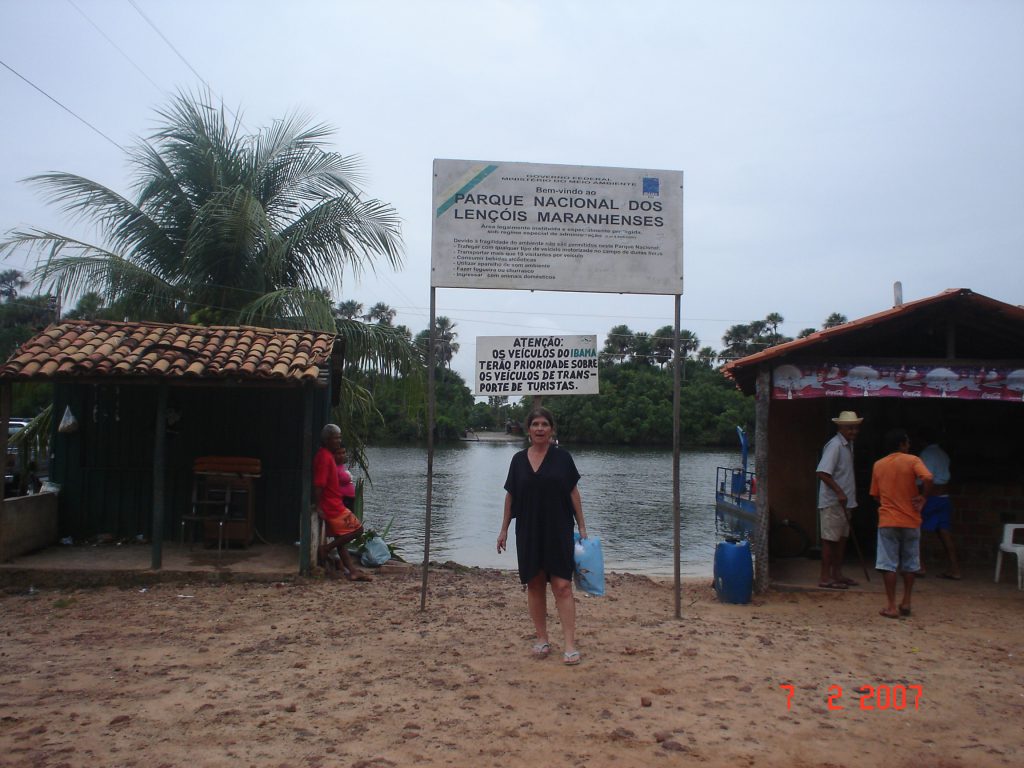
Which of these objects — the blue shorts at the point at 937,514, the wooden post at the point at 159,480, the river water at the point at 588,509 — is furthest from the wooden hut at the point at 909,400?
the wooden post at the point at 159,480

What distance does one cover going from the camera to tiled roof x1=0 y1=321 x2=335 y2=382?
27.4 ft

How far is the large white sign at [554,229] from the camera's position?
731 centimetres

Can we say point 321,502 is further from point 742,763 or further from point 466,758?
point 742,763

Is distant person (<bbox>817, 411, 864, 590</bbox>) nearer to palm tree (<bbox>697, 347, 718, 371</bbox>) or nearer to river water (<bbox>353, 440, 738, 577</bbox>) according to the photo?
river water (<bbox>353, 440, 738, 577</bbox>)

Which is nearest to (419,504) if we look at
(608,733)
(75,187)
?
(75,187)

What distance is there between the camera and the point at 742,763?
4027mm

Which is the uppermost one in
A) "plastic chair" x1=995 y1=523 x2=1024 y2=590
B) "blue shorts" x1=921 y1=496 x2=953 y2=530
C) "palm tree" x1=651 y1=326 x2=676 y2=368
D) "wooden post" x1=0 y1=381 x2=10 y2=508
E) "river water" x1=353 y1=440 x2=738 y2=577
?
"palm tree" x1=651 y1=326 x2=676 y2=368

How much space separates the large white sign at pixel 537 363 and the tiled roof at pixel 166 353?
2118 mm

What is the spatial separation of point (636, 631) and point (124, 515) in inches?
259

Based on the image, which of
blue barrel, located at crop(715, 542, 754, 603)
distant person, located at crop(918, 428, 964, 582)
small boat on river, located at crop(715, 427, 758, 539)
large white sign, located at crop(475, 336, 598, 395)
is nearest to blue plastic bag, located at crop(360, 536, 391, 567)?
large white sign, located at crop(475, 336, 598, 395)

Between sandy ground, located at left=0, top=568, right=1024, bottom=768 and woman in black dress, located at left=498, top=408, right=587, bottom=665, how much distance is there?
0.52 metres

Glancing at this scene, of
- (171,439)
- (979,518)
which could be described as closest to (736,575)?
(979,518)

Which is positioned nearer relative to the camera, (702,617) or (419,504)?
(702,617)
